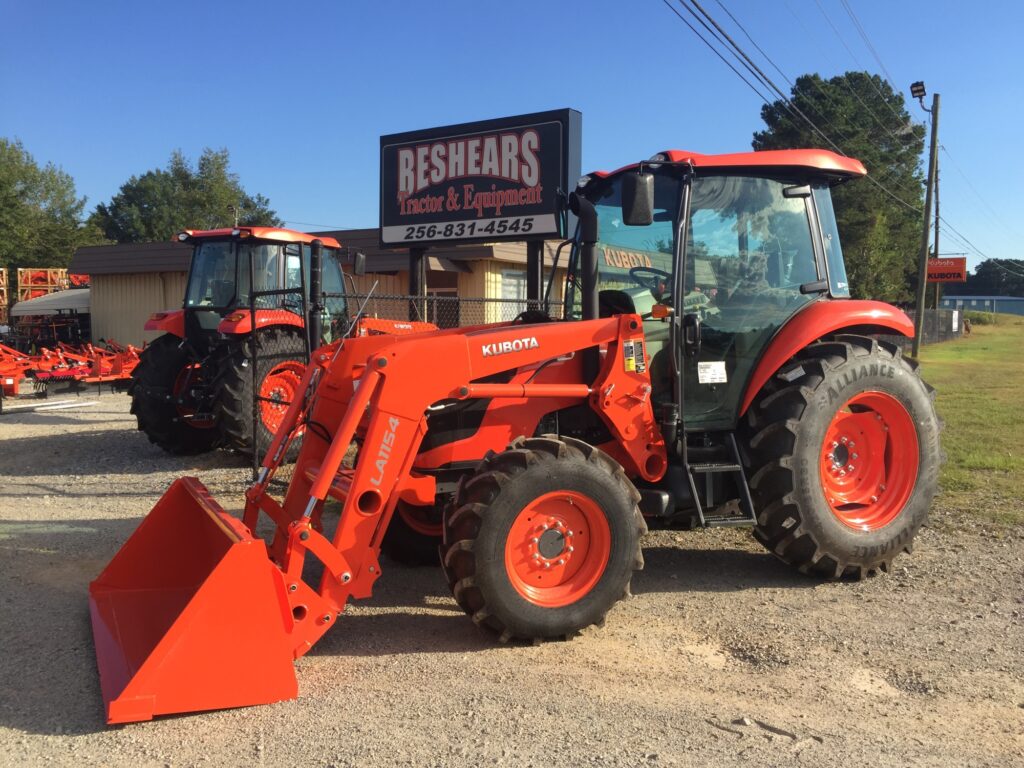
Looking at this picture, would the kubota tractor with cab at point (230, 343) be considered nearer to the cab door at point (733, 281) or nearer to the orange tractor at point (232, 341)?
the orange tractor at point (232, 341)

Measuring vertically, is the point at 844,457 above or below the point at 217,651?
above

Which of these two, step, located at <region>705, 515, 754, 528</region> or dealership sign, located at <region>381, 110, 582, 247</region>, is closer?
step, located at <region>705, 515, 754, 528</region>

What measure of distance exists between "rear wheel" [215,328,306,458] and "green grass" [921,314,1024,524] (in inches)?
242

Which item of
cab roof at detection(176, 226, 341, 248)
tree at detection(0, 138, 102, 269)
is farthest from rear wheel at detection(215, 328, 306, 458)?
tree at detection(0, 138, 102, 269)

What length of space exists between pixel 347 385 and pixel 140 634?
1.57 metres

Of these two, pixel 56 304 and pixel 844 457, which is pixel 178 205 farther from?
pixel 844 457

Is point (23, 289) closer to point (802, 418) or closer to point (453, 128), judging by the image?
point (453, 128)

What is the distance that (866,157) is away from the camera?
38250mm

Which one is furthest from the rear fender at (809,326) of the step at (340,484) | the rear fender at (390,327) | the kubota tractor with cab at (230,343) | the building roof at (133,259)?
the building roof at (133,259)

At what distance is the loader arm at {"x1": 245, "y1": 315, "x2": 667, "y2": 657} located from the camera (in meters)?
3.67

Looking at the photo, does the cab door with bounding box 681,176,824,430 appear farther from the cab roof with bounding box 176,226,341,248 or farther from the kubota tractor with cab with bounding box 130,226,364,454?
the cab roof with bounding box 176,226,341,248

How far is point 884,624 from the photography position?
426 centimetres

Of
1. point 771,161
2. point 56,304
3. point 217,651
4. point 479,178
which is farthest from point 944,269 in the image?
point 217,651

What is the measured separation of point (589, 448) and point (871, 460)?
7.18 ft
